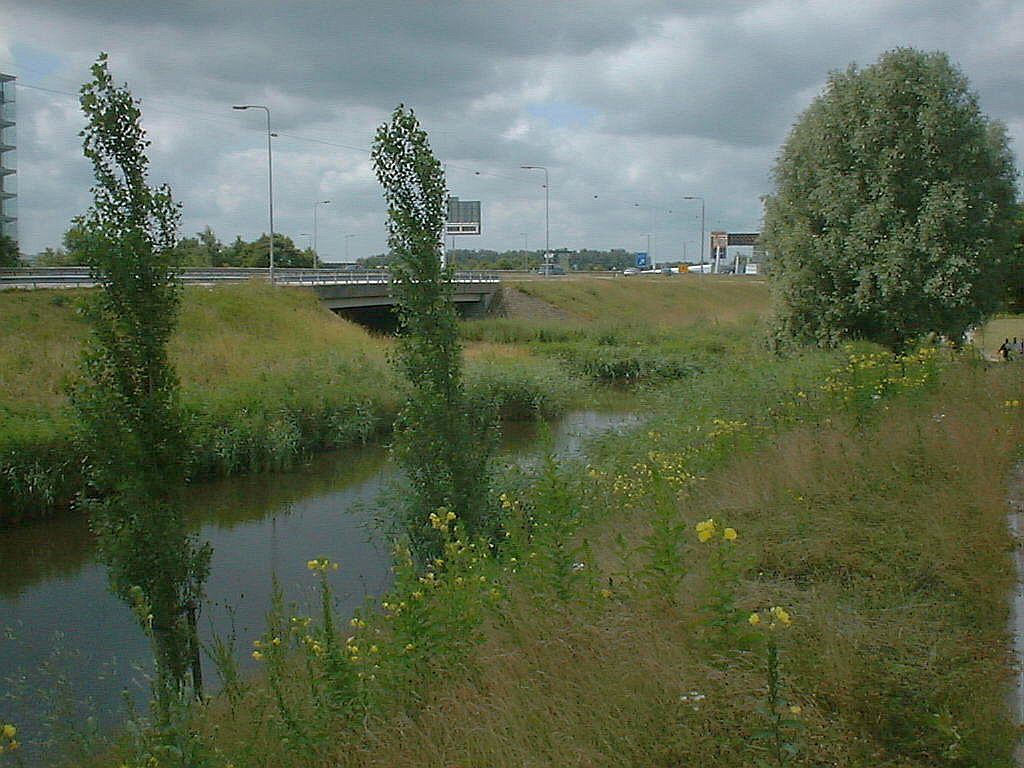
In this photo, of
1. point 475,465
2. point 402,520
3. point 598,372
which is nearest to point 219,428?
point 402,520

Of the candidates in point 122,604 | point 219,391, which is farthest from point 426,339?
point 219,391

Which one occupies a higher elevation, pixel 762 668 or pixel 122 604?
pixel 762 668

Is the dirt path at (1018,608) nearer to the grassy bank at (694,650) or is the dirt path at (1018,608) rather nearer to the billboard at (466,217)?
the grassy bank at (694,650)

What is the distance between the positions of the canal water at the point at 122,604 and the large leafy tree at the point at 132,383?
2.69 feet

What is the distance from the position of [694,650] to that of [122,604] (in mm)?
10311

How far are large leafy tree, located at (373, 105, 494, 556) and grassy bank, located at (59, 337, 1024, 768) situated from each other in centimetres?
294

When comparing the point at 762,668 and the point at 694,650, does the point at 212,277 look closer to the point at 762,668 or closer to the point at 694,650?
the point at 694,650

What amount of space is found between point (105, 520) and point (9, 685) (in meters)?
2.27

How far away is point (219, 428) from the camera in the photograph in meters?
22.2

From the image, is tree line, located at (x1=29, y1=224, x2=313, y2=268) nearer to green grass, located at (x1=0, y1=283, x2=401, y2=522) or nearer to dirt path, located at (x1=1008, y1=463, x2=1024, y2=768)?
green grass, located at (x1=0, y1=283, x2=401, y2=522)

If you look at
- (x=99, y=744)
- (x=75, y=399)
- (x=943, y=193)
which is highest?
(x=943, y=193)

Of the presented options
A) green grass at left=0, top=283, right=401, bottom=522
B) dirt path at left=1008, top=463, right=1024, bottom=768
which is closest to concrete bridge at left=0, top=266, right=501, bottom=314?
green grass at left=0, top=283, right=401, bottom=522

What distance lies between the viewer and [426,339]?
11.0 meters

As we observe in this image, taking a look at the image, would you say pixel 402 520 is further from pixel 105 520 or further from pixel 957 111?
pixel 957 111
